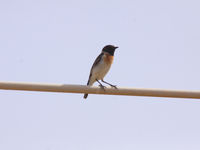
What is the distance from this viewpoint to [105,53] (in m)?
10.6

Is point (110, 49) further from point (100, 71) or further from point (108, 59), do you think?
point (100, 71)

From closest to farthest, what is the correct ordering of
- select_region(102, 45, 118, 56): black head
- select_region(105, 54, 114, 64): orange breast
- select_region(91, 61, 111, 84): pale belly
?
select_region(91, 61, 111, 84): pale belly → select_region(105, 54, 114, 64): orange breast → select_region(102, 45, 118, 56): black head

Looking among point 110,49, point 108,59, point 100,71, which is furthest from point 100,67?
point 110,49

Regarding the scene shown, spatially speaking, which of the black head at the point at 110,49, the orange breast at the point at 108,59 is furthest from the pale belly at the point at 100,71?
the black head at the point at 110,49

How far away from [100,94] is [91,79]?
5.16 m

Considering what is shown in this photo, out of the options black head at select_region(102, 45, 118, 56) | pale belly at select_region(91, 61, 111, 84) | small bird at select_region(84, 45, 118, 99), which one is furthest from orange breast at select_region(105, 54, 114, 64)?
black head at select_region(102, 45, 118, 56)

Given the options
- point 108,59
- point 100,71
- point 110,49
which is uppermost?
point 110,49

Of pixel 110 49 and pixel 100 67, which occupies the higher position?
pixel 110 49

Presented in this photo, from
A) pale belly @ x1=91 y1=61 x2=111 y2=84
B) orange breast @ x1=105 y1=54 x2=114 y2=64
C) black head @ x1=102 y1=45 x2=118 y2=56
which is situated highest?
black head @ x1=102 y1=45 x2=118 y2=56

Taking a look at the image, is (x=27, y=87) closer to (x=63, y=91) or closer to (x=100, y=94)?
(x=63, y=91)

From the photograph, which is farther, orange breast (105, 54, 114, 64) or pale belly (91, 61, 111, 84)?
orange breast (105, 54, 114, 64)

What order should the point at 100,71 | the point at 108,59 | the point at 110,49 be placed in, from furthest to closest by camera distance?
the point at 110,49, the point at 108,59, the point at 100,71

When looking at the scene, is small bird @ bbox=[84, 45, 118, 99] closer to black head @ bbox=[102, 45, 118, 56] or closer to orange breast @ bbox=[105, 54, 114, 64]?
orange breast @ bbox=[105, 54, 114, 64]

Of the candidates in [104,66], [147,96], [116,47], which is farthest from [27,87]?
[116,47]
